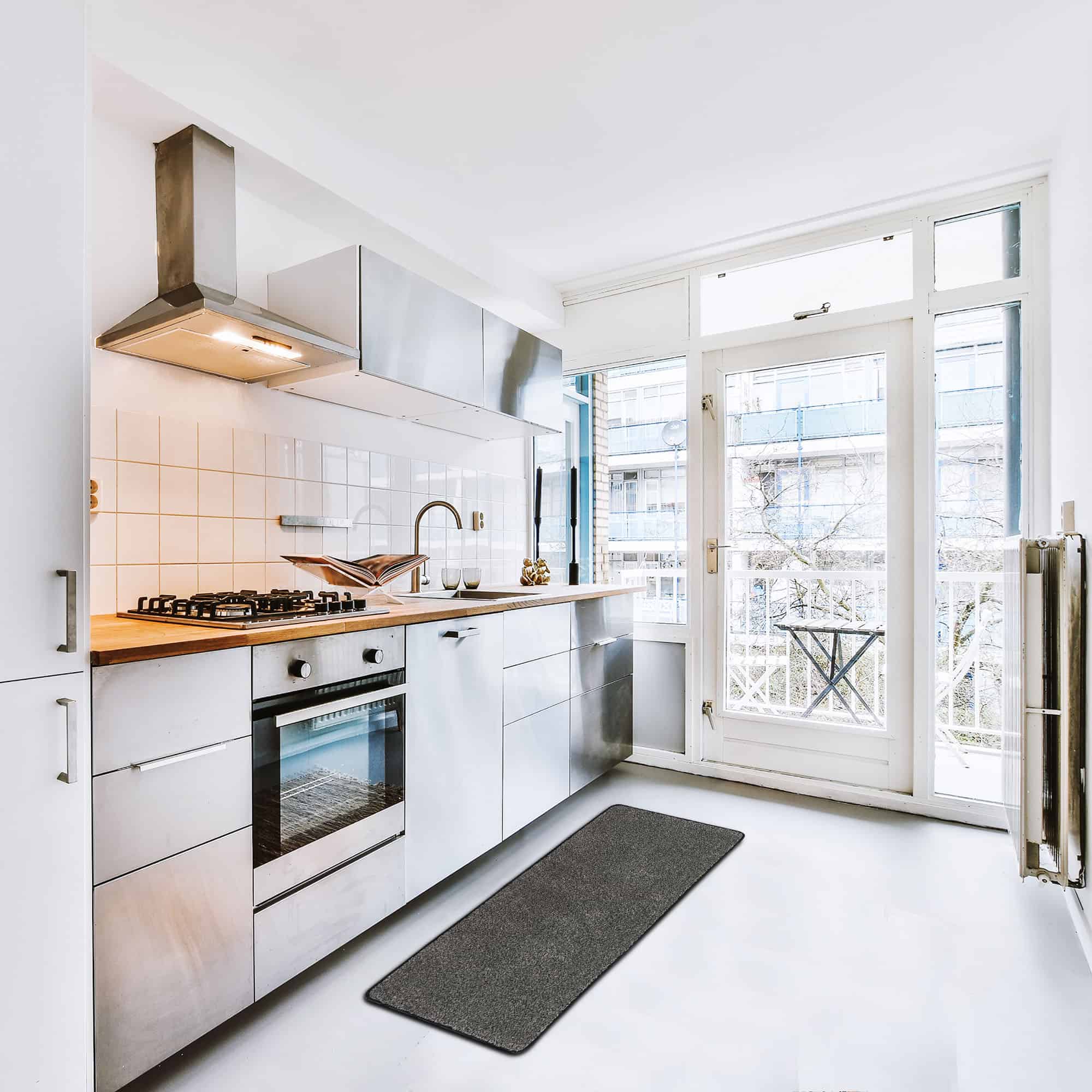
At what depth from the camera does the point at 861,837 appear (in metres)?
2.66

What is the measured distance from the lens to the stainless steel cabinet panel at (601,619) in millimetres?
2889

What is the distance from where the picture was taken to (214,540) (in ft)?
7.01

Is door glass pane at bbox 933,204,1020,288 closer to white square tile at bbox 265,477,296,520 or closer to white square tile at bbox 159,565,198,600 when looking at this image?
white square tile at bbox 265,477,296,520

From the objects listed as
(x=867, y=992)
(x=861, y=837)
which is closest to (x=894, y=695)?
(x=861, y=837)

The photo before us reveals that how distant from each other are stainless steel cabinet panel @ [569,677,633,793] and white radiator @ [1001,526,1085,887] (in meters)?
1.57

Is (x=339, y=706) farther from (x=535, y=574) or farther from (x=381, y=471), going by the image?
(x=535, y=574)

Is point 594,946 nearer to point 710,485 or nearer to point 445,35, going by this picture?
point 710,485

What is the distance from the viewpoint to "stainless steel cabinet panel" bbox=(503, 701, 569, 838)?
2410 millimetres

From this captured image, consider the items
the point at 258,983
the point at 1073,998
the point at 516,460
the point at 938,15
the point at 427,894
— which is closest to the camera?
the point at 258,983

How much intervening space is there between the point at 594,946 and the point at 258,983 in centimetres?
91

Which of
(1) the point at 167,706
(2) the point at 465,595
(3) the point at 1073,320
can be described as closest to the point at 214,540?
(1) the point at 167,706

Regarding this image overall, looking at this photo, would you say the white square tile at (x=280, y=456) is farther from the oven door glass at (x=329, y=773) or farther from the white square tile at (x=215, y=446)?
the oven door glass at (x=329, y=773)

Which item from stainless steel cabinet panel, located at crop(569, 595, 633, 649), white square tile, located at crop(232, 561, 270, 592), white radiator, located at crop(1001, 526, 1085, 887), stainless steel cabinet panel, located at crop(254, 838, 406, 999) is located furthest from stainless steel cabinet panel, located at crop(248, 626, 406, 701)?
white radiator, located at crop(1001, 526, 1085, 887)

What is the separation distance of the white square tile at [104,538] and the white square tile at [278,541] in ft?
1.64
